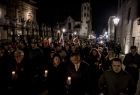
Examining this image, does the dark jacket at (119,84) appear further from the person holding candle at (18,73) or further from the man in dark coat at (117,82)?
the person holding candle at (18,73)

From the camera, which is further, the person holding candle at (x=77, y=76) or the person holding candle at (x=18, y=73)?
the person holding candle at (x=18, y=73)

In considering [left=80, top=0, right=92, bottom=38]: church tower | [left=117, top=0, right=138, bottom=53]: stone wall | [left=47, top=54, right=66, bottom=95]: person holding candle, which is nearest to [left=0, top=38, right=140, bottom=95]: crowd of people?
[left=47, top=54, right=66, bottom=95]: person holding candle

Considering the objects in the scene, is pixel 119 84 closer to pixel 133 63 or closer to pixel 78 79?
pixel 78 79

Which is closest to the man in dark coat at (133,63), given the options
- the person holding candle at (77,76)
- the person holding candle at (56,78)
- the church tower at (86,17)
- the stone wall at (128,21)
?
the person holding candle at (77,76)

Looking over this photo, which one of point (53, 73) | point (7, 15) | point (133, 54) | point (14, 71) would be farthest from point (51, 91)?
point (7, 15)

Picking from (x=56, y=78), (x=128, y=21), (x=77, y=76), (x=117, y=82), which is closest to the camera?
(x=117, y=82)

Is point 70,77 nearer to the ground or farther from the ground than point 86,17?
nearer to the ground

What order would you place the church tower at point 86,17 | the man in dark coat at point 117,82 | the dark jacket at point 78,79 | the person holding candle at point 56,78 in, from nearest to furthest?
the man in dark coat at point 117,82 → the dark jacket at point 78,79 → the person holding candle at point 56,78 → the church tower at point 86,17

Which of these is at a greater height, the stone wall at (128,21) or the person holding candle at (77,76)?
the stone wall at (128,21)

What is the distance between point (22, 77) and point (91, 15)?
121001mm

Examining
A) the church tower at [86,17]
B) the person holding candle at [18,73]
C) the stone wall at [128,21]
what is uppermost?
the church tower at [86,17]

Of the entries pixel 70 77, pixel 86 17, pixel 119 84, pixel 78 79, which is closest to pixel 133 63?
pixel 78 79

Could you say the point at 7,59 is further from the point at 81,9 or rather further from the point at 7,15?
the point at 81,9

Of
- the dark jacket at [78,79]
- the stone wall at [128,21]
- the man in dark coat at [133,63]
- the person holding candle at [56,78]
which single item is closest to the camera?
the dark jacket at [78,79]
